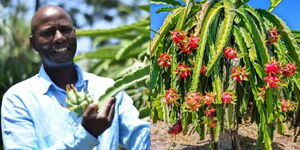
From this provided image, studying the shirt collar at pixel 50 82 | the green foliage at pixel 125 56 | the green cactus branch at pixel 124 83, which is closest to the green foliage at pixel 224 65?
the green foliage at pixel 125 56

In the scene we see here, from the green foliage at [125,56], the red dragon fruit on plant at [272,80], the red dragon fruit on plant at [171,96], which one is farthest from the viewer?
the red dragon fruit on plant at [171,96]

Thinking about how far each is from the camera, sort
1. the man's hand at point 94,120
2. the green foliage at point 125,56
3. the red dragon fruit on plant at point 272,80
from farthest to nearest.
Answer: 1. the red dragon fruit on plant at point 272,80
2. the green foliage at point 125,56
3. the man's hand at point 94,120

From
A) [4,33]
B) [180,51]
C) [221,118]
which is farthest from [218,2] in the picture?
[4,33]

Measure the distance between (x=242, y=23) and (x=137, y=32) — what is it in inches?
20.1

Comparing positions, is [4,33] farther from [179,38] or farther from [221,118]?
[221,118]

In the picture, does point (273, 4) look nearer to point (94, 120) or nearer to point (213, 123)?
point (213, 123)

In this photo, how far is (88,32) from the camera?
41.6 inches

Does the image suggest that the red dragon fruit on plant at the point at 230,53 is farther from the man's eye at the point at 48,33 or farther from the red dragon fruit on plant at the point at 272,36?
the man's eye at the point at 48,33

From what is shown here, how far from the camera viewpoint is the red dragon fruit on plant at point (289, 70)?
1459 millimetres

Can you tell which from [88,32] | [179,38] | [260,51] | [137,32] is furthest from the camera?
[179,38]

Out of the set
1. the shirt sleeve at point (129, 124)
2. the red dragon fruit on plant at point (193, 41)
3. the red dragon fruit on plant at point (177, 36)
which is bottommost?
the shirt sleeve at point (129, 124)

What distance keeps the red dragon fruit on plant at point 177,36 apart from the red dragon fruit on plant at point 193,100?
219 millimetres

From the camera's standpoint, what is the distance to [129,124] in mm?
926

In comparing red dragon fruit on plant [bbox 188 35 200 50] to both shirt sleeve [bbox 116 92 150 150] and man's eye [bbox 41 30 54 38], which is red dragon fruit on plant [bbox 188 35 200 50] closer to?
shirt sleeve [bbox 116 92 150 150]
